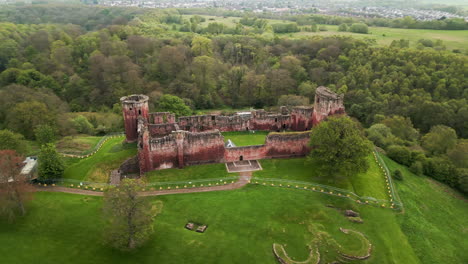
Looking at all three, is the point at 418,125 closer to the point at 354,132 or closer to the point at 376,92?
the point at 376,92

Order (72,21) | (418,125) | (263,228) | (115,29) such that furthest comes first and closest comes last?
(72,21)
(115,29)
(418,125)
(263,228)

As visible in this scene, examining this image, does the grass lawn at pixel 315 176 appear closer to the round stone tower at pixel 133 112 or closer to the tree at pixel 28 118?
the round stone tower at pixel 133 112

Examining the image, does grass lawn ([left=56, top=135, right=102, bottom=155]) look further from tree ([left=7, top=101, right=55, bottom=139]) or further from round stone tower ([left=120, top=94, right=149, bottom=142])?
round stone tower ([left=120, top=94, right=149, bottom=142])

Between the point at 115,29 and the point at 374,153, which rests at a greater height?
the point at 115,29

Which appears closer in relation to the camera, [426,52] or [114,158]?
[114,158]

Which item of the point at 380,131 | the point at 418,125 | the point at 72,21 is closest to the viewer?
the point at 380,131

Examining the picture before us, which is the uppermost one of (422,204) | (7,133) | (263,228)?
(7,133)

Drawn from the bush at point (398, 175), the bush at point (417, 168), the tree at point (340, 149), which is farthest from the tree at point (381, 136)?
the tree at point (340, 149)

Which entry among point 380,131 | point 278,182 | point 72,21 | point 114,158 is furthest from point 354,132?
point 72,21

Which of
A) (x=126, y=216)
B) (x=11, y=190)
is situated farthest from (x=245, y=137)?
(x=11, y=190)
